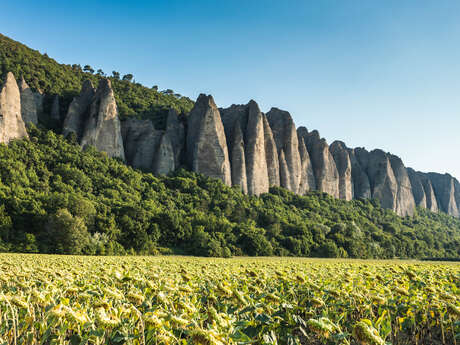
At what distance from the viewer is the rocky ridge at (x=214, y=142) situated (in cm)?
6894

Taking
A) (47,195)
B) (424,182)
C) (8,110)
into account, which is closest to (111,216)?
(47,195)

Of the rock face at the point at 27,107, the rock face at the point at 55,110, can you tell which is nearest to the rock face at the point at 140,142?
the rock face at the point at 55,110

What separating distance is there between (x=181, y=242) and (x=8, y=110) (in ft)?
129

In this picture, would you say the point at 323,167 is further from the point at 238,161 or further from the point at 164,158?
the point at 164,158

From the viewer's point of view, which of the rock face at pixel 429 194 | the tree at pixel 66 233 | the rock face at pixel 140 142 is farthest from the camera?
the rock face at pixel 429 194

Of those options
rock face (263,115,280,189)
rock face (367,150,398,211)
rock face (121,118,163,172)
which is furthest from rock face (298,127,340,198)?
rock face (121,118,163,172)

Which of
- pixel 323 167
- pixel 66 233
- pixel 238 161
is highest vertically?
pixel 323 167

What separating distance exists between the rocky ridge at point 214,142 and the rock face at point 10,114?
17 cm

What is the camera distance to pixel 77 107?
72.6 meters

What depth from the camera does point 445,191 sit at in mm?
155125

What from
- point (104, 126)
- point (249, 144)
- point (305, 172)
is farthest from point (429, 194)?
point (104, 126)

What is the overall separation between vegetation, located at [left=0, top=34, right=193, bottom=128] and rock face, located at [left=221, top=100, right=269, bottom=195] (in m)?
17.6

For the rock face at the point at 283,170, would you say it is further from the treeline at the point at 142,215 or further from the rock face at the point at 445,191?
the rock face at the point at 445,191

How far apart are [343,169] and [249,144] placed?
44.6 m
